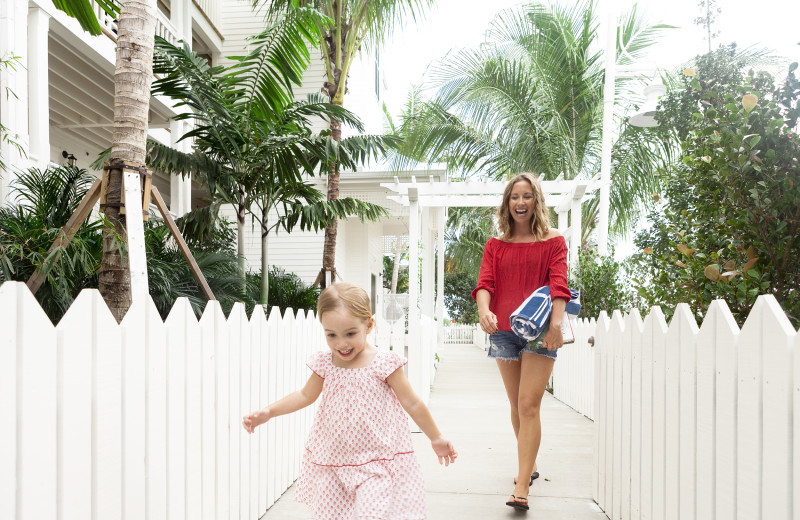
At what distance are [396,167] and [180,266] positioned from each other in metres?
8.28

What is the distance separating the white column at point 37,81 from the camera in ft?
24.8

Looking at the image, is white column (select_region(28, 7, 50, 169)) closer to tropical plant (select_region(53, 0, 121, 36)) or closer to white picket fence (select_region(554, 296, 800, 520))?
tropical plant (select_region(53, 0, 121, 36))

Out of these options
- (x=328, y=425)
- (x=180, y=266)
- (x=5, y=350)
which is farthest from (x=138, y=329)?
(x=180, y=266)

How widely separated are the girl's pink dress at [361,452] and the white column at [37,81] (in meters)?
6.66

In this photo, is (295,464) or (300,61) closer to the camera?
(295,464)

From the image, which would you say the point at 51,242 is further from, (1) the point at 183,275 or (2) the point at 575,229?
(2) the point at 575,229

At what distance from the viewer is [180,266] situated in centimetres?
708

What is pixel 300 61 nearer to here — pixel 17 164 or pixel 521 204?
pixel 17 164

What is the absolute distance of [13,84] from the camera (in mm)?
7293

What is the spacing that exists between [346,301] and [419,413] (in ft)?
1.74

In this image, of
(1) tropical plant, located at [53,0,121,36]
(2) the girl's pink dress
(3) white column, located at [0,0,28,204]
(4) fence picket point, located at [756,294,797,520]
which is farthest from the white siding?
(4) fence picket point, located at [756,294,797,520]

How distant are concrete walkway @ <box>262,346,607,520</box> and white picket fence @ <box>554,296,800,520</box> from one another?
35cm

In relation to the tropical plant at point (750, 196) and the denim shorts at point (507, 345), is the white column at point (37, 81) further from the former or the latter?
the tropical plant at point (750, 196)

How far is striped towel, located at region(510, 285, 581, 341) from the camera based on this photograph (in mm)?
3434
